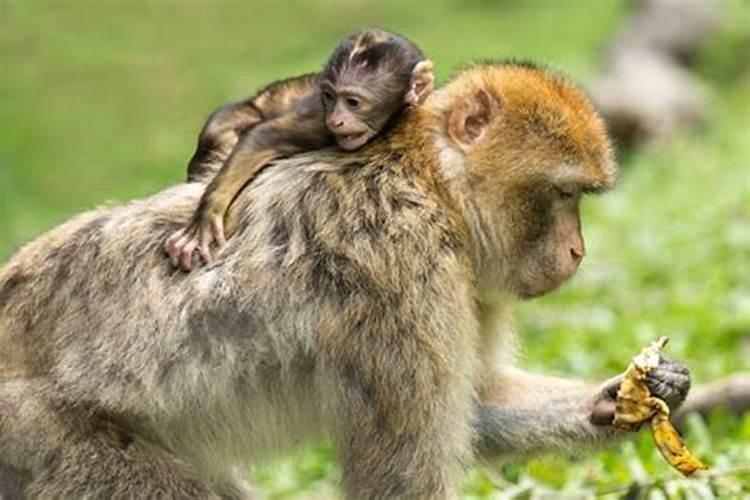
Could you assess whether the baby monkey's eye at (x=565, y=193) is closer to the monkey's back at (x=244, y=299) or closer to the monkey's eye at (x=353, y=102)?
the monkey's back at (x=244, y=299)

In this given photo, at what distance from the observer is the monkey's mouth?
17.5 feet

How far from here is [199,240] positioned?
5152mm

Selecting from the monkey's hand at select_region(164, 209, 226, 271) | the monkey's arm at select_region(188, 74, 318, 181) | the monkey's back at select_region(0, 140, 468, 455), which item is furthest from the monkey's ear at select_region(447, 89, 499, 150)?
the monkey's hand at select_region(164, 209, 226, 271)

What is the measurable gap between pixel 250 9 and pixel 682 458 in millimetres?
17003

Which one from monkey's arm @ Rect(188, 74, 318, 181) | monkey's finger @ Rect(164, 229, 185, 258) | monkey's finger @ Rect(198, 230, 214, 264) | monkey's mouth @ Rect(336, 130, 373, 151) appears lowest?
monkey's finger @ Rect(198, 230, 214, 264)

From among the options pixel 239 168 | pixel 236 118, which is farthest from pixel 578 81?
pixel 239 168

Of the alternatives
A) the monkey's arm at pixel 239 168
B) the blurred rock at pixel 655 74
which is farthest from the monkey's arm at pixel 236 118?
the blurred rock at pixel 655 74

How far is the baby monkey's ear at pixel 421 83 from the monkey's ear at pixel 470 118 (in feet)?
0.73

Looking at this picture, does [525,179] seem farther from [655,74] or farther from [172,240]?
[655,74]

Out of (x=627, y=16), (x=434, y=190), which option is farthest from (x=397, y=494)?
(x=627, y=16)

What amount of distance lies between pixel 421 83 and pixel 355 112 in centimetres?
33

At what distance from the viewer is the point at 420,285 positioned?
5.07m

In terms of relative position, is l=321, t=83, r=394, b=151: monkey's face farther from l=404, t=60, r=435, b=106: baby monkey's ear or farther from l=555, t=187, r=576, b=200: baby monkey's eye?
l=555, t=187, r=576, b=200: baby monkey's eye

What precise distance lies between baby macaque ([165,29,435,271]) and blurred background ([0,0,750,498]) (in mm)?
1934
